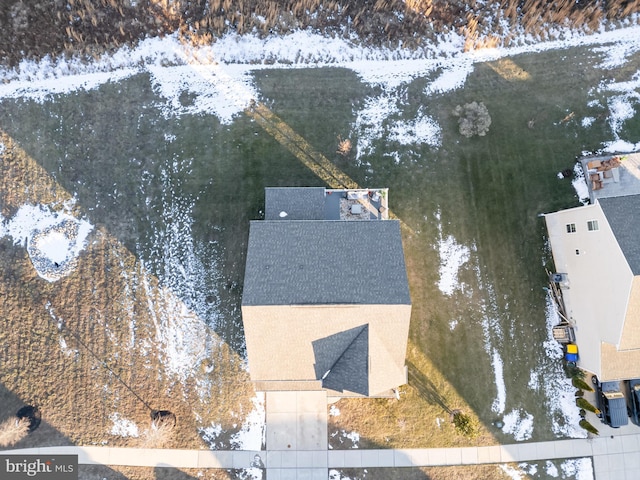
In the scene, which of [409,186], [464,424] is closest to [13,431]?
[464,424]

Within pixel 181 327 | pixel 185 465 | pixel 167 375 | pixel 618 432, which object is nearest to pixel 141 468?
pixel 185 465

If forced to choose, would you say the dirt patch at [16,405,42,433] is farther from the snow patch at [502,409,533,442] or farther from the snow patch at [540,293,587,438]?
the snow patch at [540,293,587,438]

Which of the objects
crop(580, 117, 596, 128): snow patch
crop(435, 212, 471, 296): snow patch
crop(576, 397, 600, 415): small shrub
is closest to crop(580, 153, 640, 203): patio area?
crop(580, 117, 596, 128): snow patch

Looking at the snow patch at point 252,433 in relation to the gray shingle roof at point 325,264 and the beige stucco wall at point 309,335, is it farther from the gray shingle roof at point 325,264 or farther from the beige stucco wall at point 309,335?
the gray shingle roof at point 325,264

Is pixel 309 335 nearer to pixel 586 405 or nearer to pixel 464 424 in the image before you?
pixel 464 424

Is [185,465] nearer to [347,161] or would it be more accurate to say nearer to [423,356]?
[423,356]

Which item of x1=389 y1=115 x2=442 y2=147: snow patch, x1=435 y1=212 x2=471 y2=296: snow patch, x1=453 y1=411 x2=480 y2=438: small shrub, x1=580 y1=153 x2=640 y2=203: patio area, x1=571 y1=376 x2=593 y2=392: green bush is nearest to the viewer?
x1=453 y1=411 x2=480 y2=438: small shrub
